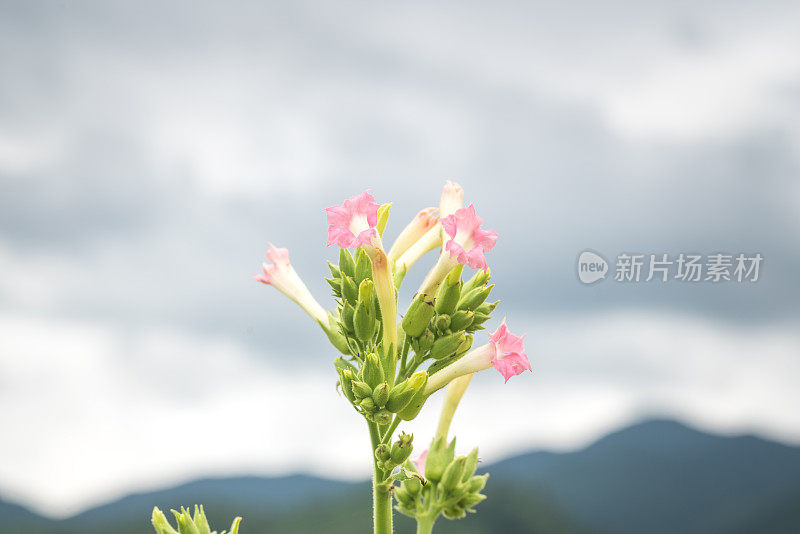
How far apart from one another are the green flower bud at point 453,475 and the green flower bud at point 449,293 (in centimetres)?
79

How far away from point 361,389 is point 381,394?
91 mm

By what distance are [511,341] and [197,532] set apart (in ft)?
5.41

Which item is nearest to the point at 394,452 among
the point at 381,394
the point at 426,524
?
the point at 381,394

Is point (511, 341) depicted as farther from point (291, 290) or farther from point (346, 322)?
point (291, 290)

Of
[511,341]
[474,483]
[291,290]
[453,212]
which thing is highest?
[453,212]

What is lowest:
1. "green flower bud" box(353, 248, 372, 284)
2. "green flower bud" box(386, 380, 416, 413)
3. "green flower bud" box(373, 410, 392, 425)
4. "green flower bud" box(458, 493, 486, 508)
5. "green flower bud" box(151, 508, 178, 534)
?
"green flower bud" box(151, 508, 178, 534)

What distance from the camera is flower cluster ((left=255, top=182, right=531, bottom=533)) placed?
3.08 metres

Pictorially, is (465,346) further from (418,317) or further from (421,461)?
(421,461)

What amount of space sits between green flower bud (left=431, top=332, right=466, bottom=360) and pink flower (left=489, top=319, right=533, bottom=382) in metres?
0.17

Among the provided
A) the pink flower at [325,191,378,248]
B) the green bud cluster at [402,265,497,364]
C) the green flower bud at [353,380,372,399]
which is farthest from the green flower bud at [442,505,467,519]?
the pink flower at [325,191,378,248]

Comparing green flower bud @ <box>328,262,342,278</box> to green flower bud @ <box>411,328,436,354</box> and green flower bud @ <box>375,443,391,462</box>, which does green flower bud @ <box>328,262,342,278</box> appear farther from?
green flower bud @ <box>375,443,391,462</box>

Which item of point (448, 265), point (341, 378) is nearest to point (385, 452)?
point (341, 378)

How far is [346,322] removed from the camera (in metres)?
3.24

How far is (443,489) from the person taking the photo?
11.4 feet
